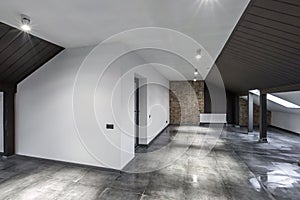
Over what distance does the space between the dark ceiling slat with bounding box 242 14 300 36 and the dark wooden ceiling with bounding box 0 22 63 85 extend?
136 inches

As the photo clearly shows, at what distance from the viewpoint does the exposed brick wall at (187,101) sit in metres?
10.1

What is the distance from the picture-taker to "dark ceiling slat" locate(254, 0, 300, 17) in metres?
1.77

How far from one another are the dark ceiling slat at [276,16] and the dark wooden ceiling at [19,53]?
11.4 feet

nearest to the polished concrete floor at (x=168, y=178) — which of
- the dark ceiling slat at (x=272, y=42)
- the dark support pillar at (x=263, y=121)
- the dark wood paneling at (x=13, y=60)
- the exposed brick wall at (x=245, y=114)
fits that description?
the dark wood paneling at (x=13, y=60)

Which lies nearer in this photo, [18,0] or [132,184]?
[18,0]

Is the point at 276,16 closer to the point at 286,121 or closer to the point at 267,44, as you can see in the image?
the point at 267,44

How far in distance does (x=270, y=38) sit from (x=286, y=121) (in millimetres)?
7291

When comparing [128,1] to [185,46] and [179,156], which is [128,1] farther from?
[179,156]

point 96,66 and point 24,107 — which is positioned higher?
point 96,66

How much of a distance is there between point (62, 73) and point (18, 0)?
6.47 feet

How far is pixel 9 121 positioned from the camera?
4.24 m

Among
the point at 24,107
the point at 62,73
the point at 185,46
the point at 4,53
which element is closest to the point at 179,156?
the point at 185,46

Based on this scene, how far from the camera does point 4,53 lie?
10.5ft

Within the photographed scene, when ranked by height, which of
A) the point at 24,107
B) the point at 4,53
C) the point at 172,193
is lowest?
the point at 172,193
